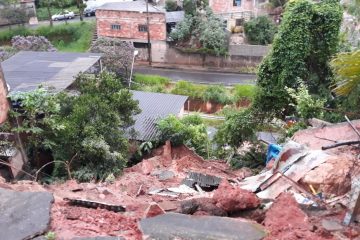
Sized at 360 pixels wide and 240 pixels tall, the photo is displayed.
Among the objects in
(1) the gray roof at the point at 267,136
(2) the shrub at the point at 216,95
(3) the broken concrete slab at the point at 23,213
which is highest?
(3) the broken concrete slab at the point at 23,213

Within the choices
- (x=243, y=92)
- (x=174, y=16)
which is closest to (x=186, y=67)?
(x=174, y=16)

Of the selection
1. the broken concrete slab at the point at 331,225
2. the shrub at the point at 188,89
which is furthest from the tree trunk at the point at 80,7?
the broken concrete slab at the point at 331,225

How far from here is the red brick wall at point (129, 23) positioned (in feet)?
96.6

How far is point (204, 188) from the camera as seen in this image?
9383mm

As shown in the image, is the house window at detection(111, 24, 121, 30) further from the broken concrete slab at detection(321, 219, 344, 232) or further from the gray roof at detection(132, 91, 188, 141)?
the broken concrete slab at detection(321, 219, 344, 232)

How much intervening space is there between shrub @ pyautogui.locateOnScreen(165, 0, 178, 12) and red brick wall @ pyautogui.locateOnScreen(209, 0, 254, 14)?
2.73m

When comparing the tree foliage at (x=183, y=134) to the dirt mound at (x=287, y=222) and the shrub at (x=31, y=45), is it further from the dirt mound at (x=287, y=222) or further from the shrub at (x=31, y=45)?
the shrub at (x=31, y=45)

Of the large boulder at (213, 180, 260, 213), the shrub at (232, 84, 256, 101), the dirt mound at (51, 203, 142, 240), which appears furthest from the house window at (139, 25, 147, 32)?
the dirt mound at (51, 203, 142, 240)

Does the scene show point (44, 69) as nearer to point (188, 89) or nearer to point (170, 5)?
point (188, 89)

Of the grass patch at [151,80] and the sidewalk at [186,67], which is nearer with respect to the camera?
the grass patch at [151,80]

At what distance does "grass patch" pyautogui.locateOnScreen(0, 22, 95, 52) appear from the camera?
32.5 metres

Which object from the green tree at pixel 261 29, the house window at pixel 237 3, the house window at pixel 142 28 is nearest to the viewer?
the green tree at pixel 261 29

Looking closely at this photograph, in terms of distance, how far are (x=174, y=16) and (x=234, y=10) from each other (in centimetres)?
482

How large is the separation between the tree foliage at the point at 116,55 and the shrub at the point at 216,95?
534cm
